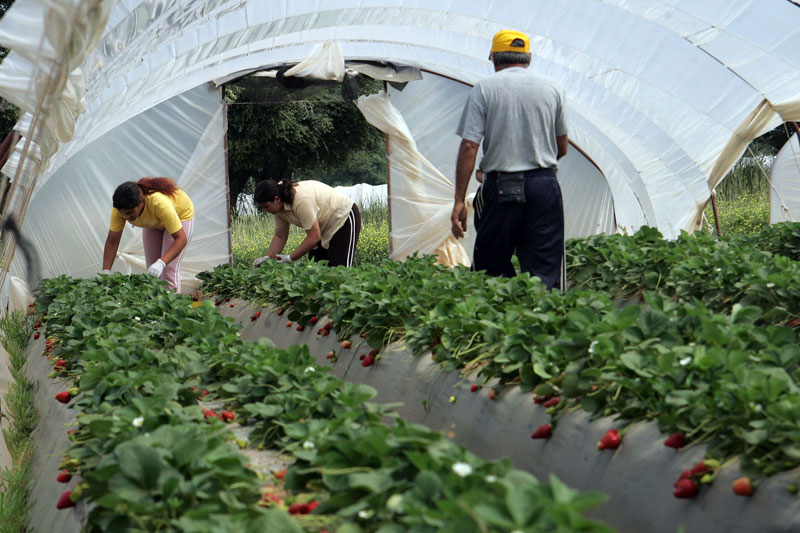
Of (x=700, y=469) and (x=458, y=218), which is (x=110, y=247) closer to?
(x=458, y=218)

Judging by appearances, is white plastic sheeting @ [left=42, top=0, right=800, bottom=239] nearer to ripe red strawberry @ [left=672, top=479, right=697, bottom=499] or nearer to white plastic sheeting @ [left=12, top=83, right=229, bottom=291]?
white plastic sheeting @ [left=12, top=83, right=229, bottom=291]

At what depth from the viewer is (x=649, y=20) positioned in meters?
8.07

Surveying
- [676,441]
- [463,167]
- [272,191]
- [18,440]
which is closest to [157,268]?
[272,191]

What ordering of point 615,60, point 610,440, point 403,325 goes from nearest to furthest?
point 610,440 → point 403,325 → point 615,60

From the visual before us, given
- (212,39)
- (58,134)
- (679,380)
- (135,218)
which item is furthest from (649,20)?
(679,380)

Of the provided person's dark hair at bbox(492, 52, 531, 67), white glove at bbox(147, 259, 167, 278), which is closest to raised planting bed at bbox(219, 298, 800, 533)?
person's dark hair at bbox(492, 52, 531, 67)

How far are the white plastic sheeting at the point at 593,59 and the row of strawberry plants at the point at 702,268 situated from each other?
1.97 meters

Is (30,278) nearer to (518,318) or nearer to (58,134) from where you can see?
(58,134)

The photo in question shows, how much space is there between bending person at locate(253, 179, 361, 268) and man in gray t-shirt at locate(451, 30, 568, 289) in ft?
8.39

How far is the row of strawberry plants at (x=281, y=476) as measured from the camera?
5.42ft

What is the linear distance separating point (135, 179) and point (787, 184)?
323 inches

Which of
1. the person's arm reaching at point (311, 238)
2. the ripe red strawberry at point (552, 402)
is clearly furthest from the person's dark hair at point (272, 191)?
the ripe red strawberry at point (552, 402)

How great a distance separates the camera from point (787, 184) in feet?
33.4

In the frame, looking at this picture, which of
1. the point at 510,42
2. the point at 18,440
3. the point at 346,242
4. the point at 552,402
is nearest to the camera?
the point at 552,402
